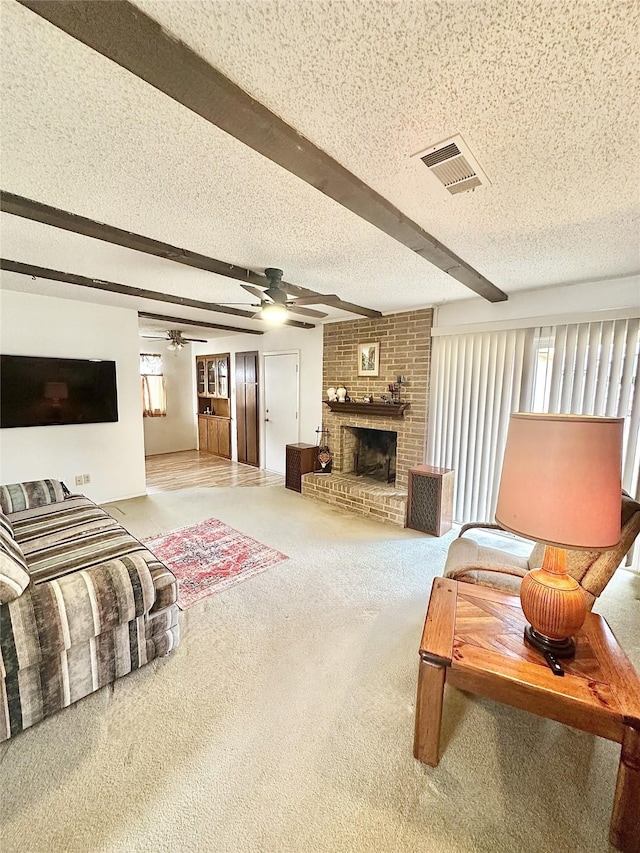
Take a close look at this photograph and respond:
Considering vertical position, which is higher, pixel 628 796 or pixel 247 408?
pixel 247 408

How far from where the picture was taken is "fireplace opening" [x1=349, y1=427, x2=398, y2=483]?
4.70 m

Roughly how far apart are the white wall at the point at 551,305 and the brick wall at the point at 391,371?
32 centimetres

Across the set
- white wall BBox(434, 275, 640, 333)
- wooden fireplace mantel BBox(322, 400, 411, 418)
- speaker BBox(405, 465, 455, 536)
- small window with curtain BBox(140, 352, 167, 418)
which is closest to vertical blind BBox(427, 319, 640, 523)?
white wall BBox(434, 275, 640, 333)

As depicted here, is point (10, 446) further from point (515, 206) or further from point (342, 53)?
point (515, 206)

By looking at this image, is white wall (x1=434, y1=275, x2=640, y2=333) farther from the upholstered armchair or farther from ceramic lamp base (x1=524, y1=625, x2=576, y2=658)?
ceramic lamp base (x1=524, y1=625, x2=576, y2=658)

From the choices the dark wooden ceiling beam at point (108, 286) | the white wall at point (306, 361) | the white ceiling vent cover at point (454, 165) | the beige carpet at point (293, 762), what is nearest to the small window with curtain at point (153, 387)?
the white wall at point (306, 361)

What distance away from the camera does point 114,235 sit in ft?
6.84

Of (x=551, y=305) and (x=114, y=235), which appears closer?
(x=114, y=235)

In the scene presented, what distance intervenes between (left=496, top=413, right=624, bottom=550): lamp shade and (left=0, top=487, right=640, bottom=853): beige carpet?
99cm

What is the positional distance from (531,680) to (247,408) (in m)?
5.68

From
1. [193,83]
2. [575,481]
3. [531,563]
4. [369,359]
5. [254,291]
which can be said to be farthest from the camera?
[369,359]

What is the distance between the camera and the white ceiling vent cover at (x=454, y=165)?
4.27 ft

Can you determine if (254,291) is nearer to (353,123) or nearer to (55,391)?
(353,123)

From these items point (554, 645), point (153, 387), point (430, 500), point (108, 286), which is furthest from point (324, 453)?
point (153, 387)
